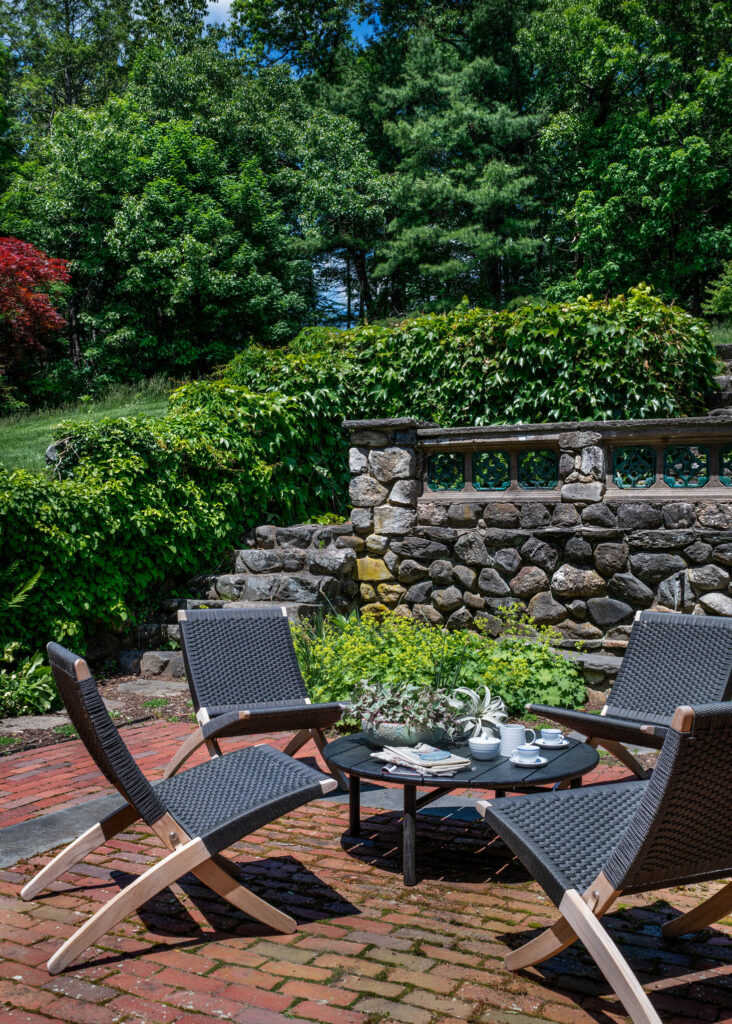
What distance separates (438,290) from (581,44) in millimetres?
6068

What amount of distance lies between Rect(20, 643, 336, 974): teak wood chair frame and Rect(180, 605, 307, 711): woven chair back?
3.83ft

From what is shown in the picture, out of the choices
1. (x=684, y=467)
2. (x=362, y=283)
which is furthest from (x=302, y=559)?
(x=362, y=283)

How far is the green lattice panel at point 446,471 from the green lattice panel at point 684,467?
168 cm

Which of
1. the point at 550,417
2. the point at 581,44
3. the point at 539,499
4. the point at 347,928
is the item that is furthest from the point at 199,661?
the point at 581,44

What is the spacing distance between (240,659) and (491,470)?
3201 millimetres

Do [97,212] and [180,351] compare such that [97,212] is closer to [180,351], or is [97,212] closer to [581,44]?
[180,351]

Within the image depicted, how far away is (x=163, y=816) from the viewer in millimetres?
2592

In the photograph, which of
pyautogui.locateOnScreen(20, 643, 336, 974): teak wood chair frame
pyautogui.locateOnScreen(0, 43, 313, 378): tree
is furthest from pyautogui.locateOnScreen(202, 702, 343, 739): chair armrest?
pyautogui.locateOnScreen(0, 43, 313, 378): tree

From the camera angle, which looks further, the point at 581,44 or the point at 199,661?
the point at 581,44

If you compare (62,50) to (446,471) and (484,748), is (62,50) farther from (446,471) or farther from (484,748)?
(484,748)

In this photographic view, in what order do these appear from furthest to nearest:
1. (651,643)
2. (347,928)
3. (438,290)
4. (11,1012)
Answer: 1. (438,290)
2. (651,643)
3. (347,928)
4. (11,1012)

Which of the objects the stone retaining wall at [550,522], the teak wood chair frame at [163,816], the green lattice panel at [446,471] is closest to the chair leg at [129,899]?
the teak wood chair frame at [163,816]

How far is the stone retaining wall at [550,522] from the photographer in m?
5.78

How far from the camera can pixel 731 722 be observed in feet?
6.56
